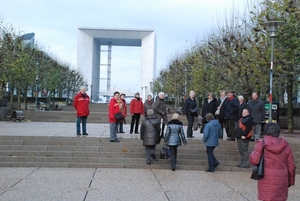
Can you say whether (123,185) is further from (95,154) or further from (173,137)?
(95,154)

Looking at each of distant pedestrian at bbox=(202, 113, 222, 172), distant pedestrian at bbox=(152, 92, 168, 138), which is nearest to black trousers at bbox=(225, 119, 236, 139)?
distant pedestrian at bbox=(152, 92, 168, 138)

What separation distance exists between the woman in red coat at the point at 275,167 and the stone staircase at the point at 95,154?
6.35m

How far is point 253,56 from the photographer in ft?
74.4

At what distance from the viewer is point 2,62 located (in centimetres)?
2847

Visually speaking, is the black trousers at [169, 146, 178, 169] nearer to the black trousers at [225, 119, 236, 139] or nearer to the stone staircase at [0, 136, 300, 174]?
the stone staircase at [0, 136, 300, 174]

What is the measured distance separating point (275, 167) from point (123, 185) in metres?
4.25

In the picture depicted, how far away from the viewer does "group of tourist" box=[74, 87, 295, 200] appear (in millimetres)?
6172

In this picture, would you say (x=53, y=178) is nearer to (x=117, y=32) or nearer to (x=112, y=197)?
(x=112, y=197)

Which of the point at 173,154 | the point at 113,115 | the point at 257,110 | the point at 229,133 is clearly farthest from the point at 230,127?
the point at 113,115

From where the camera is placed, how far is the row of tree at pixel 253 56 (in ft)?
57.3

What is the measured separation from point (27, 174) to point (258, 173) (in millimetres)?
6611

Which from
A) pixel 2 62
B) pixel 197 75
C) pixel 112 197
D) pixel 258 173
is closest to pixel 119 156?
pixel 112 197

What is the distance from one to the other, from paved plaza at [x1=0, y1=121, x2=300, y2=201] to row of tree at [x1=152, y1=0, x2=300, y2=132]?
677 centimetres

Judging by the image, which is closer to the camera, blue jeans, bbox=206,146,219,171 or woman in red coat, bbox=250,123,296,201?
woman in red coat, bbox=250,123,296,201
